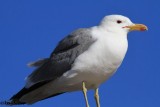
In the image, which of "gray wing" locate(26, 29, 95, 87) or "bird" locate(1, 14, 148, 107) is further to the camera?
"gray wing" locate(26, 29, 95, 87)

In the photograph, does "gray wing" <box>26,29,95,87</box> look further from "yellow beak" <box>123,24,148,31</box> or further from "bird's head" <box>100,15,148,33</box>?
"yellow beak" <box>123,24,148,31</box>

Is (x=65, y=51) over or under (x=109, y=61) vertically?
over

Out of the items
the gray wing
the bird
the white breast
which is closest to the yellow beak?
the bird

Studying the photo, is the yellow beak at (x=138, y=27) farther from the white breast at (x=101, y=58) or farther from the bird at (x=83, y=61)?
the white breast at (x=101, y=58)

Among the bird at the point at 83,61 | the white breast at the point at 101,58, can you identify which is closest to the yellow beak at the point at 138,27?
the bird at the point at 83,61

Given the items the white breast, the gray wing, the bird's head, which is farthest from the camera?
the bird's head

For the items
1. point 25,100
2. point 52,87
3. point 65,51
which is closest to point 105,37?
point 65,51

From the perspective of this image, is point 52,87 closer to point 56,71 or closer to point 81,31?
point 56,71
